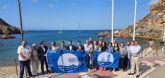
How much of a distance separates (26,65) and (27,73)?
1046 millimetres

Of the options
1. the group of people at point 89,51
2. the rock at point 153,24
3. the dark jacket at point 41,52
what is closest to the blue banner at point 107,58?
the group of people at point 89,51

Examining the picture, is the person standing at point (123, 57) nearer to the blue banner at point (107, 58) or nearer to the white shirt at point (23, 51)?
the blue banner at point (107, 58)

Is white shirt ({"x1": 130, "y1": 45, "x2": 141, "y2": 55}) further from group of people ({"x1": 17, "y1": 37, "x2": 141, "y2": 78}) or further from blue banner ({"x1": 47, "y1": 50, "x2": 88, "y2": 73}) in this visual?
blue banner ({"x1": 47, "y1": 50, "x2": 88, "y2": 73})

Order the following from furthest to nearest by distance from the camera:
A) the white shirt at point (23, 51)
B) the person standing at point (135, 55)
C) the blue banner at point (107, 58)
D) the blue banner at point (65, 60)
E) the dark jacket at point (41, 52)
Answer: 1. the blue banner at point (107, 58)
2. the blue banner at point (65, 60)
3. the dark jacket at point (41, 52)
4. the person standing at point (135, 55)
5. the white shirt at point (23, 51)

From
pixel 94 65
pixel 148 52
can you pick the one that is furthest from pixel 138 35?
pixel 94 65

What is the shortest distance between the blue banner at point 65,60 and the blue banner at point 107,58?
76 centimetres

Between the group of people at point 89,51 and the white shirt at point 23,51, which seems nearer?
the white shirt at point 23,51

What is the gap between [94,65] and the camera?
615 inches

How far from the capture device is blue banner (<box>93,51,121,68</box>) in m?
15.1

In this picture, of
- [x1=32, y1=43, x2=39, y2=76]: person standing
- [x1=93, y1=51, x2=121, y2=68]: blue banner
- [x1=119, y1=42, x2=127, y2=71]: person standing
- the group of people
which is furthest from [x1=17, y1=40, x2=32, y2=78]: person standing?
[x1=119, y1=42, x2=127, y2=71]: person standing

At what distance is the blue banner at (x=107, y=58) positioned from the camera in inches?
596

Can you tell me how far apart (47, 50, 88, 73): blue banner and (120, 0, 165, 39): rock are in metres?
71.1

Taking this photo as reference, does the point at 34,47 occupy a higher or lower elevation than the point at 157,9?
lower

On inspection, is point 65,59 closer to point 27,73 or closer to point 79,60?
point 79,60
